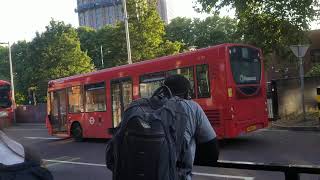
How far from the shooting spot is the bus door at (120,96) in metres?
16.4

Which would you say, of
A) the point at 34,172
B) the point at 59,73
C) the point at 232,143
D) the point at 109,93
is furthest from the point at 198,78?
the point at 59,73

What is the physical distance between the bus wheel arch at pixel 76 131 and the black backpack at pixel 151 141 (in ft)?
54.3

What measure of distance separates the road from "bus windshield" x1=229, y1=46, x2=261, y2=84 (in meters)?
1.74

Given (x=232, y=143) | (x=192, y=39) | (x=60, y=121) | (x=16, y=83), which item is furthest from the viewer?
(x=192, y=39)

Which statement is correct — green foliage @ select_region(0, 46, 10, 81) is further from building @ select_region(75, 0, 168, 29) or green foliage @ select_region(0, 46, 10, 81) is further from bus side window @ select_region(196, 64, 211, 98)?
bus side window @ select_region(196, 64, 211, 98)

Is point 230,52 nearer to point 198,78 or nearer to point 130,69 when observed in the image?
point 198,78

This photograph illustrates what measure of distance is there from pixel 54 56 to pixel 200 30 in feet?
92.1

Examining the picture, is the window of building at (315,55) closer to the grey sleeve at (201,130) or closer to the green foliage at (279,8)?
the green foliage at (279,8)

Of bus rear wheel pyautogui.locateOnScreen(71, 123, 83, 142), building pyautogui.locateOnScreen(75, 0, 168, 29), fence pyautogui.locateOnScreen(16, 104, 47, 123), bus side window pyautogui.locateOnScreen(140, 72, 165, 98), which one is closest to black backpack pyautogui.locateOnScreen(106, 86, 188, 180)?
bus side window pyautogui.locateOnScreen(140, 72, 165, 98)

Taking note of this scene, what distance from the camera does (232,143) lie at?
47.9 ft

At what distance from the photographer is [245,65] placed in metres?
14.1

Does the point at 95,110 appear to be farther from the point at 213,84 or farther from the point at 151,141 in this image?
the point at 151,141

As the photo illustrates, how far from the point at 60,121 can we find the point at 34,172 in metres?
19.2

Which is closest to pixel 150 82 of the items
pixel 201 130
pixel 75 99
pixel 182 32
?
pixel 75 99
